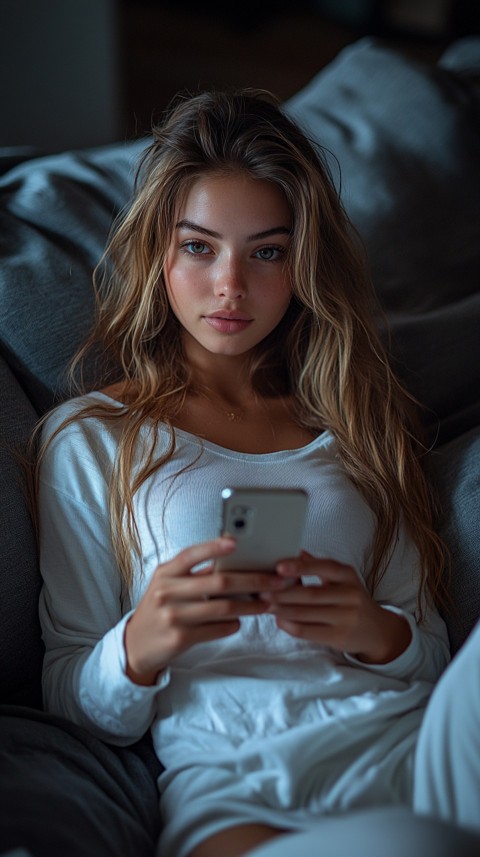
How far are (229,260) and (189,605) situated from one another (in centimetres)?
48

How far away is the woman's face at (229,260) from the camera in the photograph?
126 centimetres

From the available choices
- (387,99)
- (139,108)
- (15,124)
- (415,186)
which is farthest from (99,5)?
(415,186)

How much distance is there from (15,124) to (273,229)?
203cm

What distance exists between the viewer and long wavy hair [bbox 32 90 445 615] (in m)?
1.29

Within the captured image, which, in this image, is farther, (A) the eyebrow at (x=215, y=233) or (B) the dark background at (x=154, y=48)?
(B) the dark background at (x=154, y=48)

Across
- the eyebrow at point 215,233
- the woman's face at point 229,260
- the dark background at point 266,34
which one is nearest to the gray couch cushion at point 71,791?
the woman's face at point 229,260

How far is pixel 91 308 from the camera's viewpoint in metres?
1.47

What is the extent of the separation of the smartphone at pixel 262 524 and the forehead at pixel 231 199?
0.46 m

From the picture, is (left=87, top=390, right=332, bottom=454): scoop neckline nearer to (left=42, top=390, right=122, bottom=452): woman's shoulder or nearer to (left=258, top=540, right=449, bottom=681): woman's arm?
(left=42, top=390, right=122, bottom=452): woman's shoulder

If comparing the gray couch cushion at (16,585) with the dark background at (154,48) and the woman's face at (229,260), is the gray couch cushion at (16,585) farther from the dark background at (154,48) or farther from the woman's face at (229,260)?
the dark background at (154,48)

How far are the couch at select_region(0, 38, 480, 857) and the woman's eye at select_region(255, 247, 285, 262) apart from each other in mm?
259

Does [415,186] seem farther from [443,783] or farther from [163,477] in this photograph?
[443,783]

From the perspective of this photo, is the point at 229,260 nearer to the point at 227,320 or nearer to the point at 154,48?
the point at 227,320

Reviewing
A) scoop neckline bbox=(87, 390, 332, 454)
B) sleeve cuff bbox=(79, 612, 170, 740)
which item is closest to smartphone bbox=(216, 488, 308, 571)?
sleeve cuff bbox=(79, 612, 170, 740)
